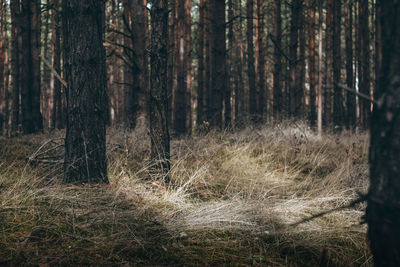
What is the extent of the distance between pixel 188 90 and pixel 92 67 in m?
10.1

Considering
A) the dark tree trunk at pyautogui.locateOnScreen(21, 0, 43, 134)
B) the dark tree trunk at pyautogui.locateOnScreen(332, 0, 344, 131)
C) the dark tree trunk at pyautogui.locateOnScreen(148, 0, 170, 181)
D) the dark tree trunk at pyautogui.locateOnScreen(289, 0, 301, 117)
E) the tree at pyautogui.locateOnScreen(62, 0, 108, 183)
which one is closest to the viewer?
the tree at pyautogui.locateOnScreen(62, 0, 108, 183)

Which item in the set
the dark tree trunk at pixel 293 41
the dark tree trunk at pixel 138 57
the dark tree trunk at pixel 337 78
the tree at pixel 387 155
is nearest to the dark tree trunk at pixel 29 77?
the dark tree trunk at pixel 138 57

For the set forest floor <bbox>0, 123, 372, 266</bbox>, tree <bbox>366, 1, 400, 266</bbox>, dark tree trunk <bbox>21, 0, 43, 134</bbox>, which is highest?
dark tree trunk <bbox>21, 0, 43, 134</bbox>

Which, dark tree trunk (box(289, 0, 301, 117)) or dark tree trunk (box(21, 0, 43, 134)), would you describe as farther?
dark tree trunk (box(289, 0, 301, 117))

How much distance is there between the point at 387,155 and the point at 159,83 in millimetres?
3196

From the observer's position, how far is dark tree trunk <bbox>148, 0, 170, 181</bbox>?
165 inches

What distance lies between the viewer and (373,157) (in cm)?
152

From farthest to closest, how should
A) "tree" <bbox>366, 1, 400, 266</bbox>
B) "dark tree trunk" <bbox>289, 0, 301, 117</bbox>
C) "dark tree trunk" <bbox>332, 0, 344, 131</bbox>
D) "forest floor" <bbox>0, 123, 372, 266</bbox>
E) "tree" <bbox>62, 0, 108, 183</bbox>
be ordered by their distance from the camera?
1. "dark tree trunk" <bbox>332, 0, 344, 131</bbox>
2. "dark tree trunk" <bbox>289, 0, 301, 117</bbox>
3. "tree" <bbox>62, 0, 108, 183</bbox>
4. "forest floor" <bbox>0, 123, 372, 266</bbox>
5. "tree" <bbox>366, 1, 400, 266</bbox>

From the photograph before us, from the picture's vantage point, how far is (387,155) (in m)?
1.45

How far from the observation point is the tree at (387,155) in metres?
1.42

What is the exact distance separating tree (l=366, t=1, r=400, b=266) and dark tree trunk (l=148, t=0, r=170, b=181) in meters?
2.92

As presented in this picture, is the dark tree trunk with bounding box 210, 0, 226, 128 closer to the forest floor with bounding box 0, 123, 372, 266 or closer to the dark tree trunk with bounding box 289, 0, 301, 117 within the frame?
the dark tree trunk with bounding box 289, 0, 301, 117

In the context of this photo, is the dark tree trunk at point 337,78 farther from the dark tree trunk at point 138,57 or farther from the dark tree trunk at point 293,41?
the dark tree trunk at point 138,57

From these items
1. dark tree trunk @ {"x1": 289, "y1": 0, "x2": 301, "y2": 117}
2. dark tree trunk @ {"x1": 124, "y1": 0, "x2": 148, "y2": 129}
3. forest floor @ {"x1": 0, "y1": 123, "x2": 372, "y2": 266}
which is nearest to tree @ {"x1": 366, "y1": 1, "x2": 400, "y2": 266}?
forest floor @ {"x1": 0, "y1": 123, "x2": 372, "y2": 266}
